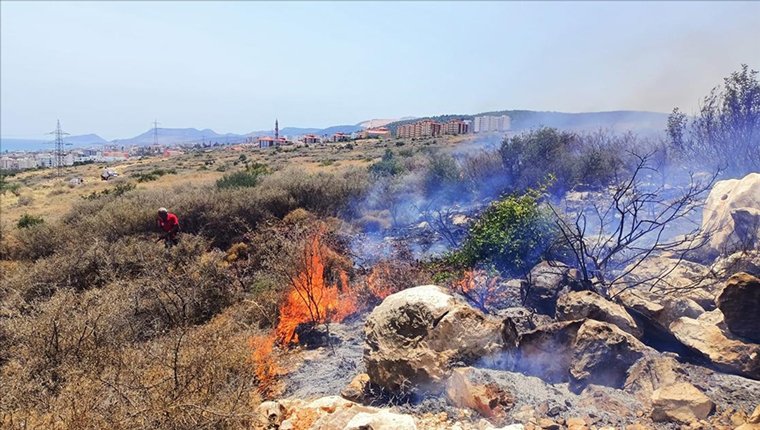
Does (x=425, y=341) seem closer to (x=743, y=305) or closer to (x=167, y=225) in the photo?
(x=743, y=305)

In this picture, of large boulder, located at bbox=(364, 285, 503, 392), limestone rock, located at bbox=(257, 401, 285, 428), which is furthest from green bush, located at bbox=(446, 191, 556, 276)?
limestone rock, located at bbox=(257, 401, 285, 428)

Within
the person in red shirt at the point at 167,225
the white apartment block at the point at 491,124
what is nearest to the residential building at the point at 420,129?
the white apartment block at the point at 491,124

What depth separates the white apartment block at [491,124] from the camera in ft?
108

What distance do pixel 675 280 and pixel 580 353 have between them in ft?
8.02

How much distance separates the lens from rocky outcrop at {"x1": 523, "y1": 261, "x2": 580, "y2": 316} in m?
6.08

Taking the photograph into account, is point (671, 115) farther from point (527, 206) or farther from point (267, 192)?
point (267, 192)

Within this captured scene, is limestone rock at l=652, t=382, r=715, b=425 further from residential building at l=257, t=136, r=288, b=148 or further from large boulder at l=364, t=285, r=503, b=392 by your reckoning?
residential building at l=257, t=136, r=288, b=148

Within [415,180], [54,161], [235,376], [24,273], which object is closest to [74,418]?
[235,376]

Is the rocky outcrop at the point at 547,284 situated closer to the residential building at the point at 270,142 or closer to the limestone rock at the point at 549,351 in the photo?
the limestone rock at the point at 549,351

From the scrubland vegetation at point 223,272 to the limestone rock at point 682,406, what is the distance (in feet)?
7.95

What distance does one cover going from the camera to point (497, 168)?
14.7 m

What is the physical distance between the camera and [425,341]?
15.3 feet

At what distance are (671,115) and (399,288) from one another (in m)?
11.5

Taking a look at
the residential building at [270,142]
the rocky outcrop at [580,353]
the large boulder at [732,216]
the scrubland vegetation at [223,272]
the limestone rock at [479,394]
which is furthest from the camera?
the residential building at [270,142]
